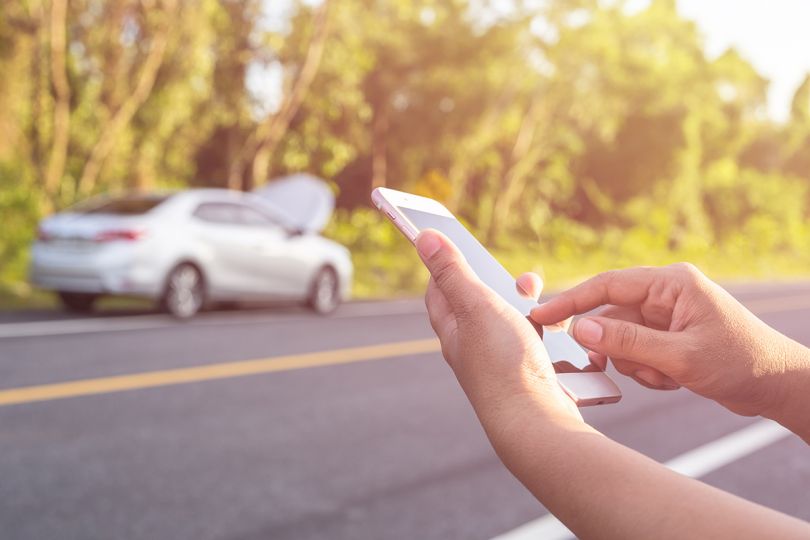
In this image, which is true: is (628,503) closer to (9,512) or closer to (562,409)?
(562,409)

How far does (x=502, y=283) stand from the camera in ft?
5.86

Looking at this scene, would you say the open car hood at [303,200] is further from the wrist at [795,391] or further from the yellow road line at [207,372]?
the wrist at [795,391]

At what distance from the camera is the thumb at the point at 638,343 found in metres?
1.91

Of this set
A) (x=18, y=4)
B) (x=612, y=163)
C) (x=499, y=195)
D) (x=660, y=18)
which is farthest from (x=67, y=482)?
(x=612, y=163)

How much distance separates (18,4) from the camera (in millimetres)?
17031

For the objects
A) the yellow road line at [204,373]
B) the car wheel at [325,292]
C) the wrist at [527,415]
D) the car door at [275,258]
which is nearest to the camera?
the wrist at [527,415]

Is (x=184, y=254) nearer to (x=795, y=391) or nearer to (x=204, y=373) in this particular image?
(x=204, y=373)

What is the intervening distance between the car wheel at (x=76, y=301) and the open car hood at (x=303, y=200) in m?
4.62

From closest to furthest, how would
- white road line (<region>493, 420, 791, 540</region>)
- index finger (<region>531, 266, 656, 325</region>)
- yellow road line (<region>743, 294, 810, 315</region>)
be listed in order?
index finger (<region>531, 266, 656, 325</region>)
white road line (<region>493, 420, 791, 540</region>)
yellow road line (<region>743, 294, 810, 315</region>)

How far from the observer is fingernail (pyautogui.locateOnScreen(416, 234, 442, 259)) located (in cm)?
165

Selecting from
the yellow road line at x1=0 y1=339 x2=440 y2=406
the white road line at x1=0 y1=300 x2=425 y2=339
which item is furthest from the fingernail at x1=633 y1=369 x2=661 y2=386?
the white road line at x1=0 y1=300 x2=425 y2=339

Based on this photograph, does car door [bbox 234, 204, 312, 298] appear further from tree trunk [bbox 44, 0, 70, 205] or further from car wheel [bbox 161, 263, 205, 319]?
tree trunk [bbox 44, 0, 70, 205]

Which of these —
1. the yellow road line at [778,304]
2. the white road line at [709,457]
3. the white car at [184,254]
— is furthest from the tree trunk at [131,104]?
the white road line at [709,457]

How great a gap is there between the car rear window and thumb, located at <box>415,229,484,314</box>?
1159 cm
